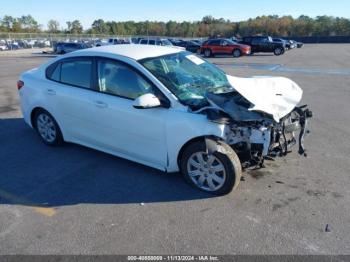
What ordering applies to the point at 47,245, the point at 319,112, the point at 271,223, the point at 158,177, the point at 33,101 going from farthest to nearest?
the point at 319,112 → the point at 33,101 → the point at 158,177 → the point at 271,223 → the point at 47,245

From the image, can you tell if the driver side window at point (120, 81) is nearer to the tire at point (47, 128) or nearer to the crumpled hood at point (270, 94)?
the crumpled hood at point (270, 94)

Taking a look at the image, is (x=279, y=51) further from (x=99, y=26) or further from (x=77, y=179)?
(x=99, y=26)

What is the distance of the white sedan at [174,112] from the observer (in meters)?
3.94

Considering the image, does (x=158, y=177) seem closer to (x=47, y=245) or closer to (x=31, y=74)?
(x=47, y=245)

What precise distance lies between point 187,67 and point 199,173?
1606 millimetres

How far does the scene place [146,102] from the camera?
156 inches

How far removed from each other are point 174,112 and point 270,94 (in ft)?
4.23

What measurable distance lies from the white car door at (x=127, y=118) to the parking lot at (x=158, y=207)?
0.37 m

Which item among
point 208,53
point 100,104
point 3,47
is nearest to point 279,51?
point 208,53

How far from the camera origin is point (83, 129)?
5.02 m

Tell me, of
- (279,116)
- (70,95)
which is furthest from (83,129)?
(279,116)

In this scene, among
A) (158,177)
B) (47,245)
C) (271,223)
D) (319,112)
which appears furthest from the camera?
(319,112)

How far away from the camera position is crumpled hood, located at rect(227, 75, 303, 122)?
3.96 meters

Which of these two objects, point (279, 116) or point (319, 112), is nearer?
point (279, 116)
